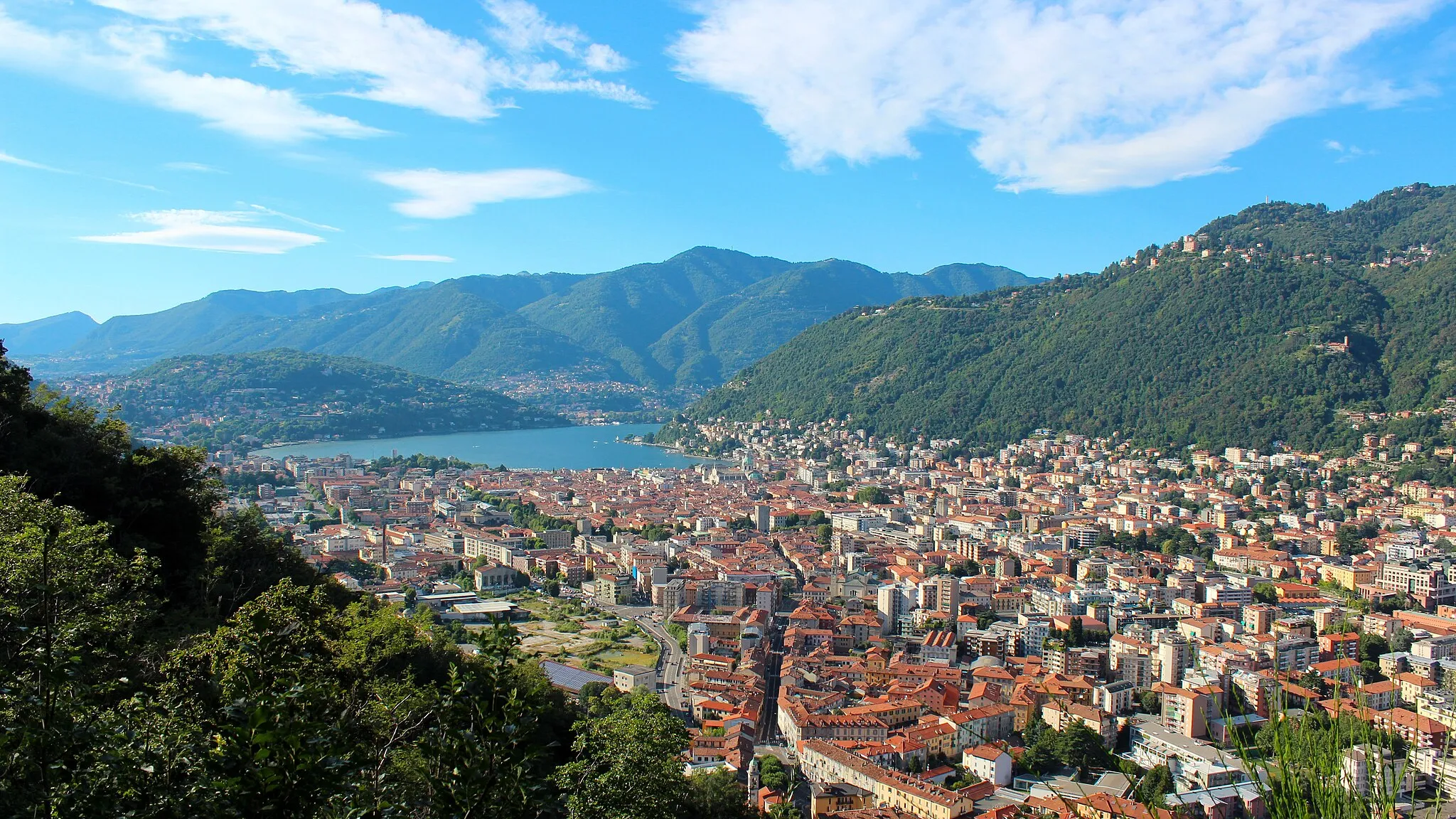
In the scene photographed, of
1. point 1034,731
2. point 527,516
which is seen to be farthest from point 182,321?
point 1034,731

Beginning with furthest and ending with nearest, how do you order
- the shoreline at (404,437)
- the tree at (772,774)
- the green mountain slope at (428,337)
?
the green mountain slope at (428,337)
the shoreline at (404,437)
the tree at (772,774)

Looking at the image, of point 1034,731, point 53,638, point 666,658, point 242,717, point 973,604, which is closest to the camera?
point 242,717

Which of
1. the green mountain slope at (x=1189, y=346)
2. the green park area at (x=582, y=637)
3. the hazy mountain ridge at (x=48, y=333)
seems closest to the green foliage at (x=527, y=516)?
the green park area at (x=582, y=637)

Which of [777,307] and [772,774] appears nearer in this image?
[772,774]

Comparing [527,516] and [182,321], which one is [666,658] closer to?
[527,516]

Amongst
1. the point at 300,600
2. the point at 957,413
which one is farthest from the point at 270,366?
the point at 300,600

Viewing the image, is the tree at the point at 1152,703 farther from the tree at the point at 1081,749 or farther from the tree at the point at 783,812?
the tree at the point at 783,812

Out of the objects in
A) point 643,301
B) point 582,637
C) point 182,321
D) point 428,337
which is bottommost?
point 582,637

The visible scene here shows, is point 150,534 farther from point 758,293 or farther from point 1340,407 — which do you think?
point 758,293
